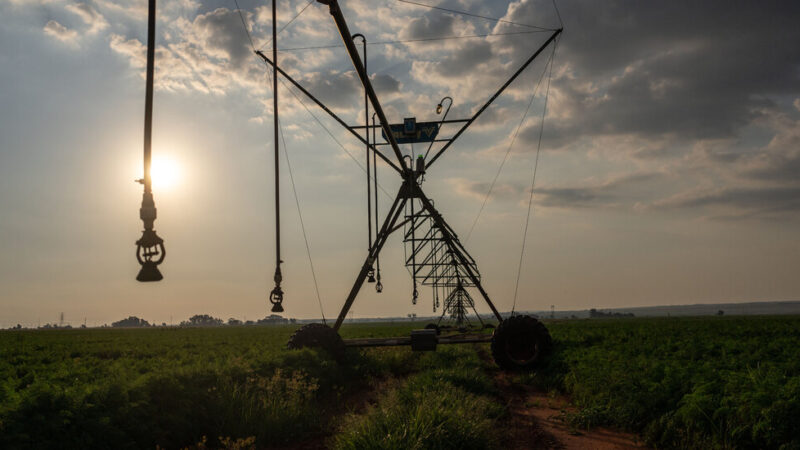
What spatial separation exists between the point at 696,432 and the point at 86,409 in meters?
8.58

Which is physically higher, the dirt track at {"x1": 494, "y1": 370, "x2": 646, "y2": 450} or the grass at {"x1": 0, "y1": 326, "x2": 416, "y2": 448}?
the grass at {"x1": 0, "y1": 326, "x2": 416, "y2": 448}

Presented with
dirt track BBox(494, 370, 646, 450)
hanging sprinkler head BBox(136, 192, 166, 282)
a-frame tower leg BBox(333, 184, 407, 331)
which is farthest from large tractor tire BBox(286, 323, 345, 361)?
hanging sprinkler head BBox(136, 192, 166, 282)

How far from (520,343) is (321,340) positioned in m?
5.59

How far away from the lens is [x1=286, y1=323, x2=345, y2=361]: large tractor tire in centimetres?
1444

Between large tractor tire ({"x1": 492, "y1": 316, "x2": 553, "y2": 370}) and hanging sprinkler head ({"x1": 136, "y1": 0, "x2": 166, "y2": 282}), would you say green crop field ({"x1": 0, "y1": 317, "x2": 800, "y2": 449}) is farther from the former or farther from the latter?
hanging sprinkler head ({"x1": 136, "y1": 0, "x2": 166, "y2": 282})

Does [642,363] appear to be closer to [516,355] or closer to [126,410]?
[516,355]

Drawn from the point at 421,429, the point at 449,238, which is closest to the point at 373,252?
the point at 449,238

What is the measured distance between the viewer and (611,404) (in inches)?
385

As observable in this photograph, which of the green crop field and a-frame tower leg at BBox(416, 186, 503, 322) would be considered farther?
a-frame tower leg at BBox(416, 186, 503, 322)

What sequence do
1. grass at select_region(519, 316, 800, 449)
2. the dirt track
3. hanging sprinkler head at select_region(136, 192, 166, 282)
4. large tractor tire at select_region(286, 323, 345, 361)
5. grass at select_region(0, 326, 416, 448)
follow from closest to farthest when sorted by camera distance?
1. hanging sprinkler head at select_region(136, 192, 166, 282)
2. grass at select_region(0, 326, 416, 448)
3. grass at select_region(519, 316, 800, 449)
4. the dirt track
5. large tractor tire at select_region(286, 323, 345, 361)

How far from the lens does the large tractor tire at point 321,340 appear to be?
14438 mm

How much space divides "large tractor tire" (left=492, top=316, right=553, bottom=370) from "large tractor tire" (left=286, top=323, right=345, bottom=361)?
14.6 ft

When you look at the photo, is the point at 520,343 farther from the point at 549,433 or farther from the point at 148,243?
the point at 148,243

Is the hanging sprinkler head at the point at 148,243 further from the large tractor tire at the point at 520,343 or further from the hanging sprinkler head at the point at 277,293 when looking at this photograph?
the large tractor tire at the point at 520,343
